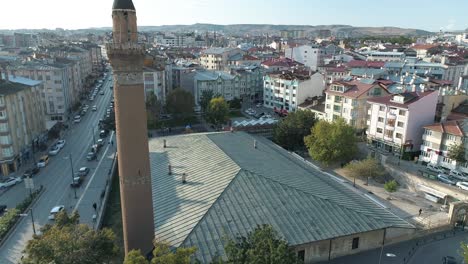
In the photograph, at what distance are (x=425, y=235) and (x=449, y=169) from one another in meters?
22.6

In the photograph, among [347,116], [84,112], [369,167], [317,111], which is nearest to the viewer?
[369,167]

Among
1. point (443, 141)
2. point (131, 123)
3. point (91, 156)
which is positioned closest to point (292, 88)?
point (443, 141)

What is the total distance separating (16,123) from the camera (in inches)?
2095

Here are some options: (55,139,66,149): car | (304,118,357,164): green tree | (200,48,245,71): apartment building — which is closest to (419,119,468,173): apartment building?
(304,118,357,164): green tree

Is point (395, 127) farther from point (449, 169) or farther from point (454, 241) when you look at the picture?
point (454, 241)

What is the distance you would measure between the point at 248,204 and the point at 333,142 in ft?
92.9

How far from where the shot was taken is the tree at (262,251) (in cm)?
1702

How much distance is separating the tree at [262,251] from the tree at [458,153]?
41394 millimetres

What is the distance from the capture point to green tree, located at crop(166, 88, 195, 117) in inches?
3022

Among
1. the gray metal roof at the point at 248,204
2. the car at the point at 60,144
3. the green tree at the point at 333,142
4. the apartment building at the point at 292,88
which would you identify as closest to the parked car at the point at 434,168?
the green tree at the point at 333,142

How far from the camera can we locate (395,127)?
5794 cm

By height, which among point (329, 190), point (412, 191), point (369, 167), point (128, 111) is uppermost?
point (128, 111)

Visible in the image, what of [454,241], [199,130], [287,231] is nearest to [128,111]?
[287,231]

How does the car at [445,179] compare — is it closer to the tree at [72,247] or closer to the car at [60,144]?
the tree at [72,247]
